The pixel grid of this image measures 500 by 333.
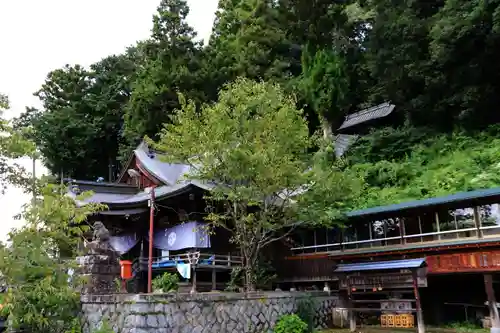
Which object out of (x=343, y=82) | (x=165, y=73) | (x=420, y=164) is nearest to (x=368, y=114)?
(x=343, y=82)

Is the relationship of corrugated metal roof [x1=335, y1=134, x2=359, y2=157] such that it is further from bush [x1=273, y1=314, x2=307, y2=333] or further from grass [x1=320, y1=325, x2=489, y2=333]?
bush [x1=273, y1=314, x2=307, y2=333]

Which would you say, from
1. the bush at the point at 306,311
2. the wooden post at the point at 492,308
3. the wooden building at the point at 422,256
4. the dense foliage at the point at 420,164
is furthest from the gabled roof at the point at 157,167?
the wooden post at the point at 492,308

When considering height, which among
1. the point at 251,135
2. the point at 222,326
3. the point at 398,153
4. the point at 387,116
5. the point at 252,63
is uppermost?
the point at 252,63

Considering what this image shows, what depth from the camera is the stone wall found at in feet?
46.6

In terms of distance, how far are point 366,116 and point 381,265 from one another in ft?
74.7

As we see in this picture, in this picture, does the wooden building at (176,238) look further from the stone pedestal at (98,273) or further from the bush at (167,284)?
the stone pedestal at (98,273)

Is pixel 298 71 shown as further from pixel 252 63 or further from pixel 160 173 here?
pixel 160 173

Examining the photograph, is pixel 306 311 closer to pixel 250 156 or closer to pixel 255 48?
pixel 250 156

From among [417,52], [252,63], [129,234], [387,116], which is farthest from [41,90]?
[417,52]

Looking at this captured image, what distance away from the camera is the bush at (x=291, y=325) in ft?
53.4

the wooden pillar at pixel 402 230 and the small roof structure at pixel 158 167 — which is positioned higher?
the small roof structure at pixel 158 167

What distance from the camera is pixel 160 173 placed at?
28.9 m

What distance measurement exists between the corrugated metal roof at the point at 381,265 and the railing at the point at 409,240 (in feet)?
5.16

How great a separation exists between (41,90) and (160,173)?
27.7 meters
